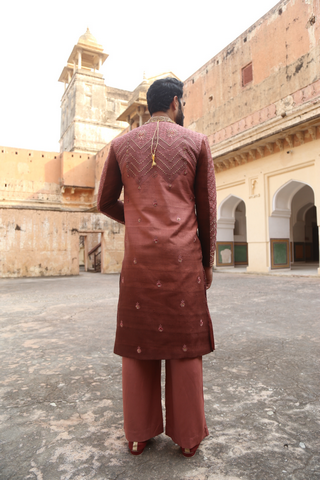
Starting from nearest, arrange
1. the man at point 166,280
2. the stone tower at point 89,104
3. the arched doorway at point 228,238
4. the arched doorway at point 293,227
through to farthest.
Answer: the man at point 166,280, the arched doorway at point 293,227, the arched doorway at point 228,238, the stone tower at point 89,104

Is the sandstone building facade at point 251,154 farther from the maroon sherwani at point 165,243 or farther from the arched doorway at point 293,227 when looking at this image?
the maroon sherwani at point 165,243

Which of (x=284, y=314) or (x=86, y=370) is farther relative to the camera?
(x=284, y=314)

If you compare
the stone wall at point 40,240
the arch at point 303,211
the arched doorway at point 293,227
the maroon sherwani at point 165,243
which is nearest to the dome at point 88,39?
the stone wall at point 40,240

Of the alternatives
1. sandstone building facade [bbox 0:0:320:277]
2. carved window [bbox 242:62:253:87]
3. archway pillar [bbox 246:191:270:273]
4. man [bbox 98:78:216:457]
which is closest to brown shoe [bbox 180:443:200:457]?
man [bbox 98:78:216:457]

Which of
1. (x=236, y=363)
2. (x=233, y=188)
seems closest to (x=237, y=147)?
(x=233, y=188)

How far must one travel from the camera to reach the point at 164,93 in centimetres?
150

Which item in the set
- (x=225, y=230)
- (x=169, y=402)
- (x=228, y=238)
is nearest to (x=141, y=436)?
(x=169, y=402)

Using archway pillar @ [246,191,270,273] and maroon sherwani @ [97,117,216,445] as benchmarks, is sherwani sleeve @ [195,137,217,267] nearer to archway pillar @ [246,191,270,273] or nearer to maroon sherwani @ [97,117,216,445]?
maroon sherwani @ [97,117,216,445]

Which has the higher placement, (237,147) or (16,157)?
(16,157)

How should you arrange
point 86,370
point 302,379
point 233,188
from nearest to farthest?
point 302,379
point 86,370
point 233,188

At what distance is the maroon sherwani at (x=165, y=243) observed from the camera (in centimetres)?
131

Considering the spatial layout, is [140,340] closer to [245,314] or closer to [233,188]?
[245,314]

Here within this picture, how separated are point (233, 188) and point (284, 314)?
8822mm

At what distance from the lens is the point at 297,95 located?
962 centimetres
